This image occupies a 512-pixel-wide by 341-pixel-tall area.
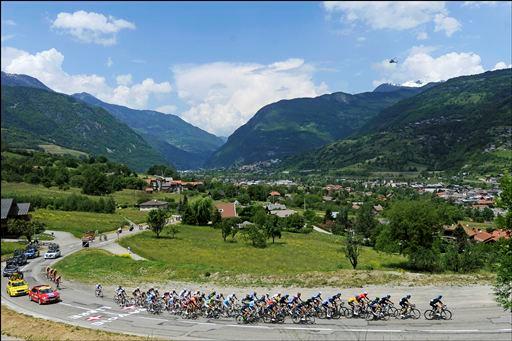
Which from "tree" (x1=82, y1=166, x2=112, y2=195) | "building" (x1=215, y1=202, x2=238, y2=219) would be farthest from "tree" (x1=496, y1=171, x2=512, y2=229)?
"tree" (x1=82, y1=166, x2=112, y2=195)

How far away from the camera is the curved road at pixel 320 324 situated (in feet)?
91.3

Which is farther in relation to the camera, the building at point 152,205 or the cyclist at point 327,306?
the building at point 152,205

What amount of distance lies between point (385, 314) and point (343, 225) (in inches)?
Result: 4141

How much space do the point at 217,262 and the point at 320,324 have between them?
1428 inches

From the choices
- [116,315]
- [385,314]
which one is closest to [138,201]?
[116,315]

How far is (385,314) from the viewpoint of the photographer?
3102 cm

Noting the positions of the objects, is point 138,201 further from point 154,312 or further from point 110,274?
point 154,312

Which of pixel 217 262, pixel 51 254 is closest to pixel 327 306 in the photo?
pixel 217 262

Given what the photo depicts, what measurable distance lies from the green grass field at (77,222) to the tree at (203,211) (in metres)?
19.3

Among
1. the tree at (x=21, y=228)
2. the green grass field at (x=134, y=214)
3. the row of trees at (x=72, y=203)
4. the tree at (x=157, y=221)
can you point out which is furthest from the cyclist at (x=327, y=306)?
the row of trees at (x=72, y=203)

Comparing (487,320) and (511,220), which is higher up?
(511,220)

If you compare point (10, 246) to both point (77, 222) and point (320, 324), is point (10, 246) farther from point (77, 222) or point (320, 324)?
point (320, 324)

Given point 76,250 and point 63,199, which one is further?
point 63,199

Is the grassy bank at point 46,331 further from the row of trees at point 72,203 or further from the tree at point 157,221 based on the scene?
the row of trees at point 72,203
